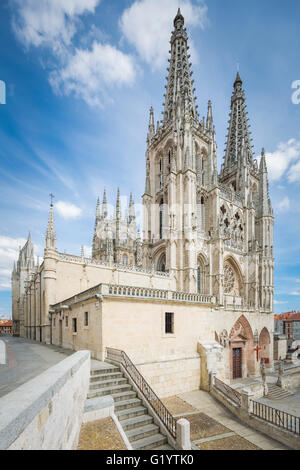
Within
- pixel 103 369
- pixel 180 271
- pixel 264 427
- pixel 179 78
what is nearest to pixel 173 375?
pixel 264 427

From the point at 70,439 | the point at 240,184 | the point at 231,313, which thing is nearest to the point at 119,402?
the point at 70,439

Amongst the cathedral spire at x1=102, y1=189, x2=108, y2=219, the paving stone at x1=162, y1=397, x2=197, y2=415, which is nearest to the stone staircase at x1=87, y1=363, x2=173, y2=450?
the paving stone at x1=162, y1=397, x2=197, y2=415

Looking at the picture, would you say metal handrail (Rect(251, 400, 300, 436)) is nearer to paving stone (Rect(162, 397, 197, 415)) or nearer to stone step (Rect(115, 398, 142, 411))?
paving stone (Rect(162, 397, 197, 415))

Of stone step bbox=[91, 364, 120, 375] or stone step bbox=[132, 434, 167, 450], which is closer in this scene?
stone step bbox=[132, 434, 167, 450]

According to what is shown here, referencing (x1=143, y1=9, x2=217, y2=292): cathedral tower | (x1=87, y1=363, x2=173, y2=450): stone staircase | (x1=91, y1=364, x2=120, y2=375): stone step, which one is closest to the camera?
(x1=87, y1=363, x2=173, y2=450): stone staircase

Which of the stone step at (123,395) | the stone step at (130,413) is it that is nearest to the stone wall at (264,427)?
the stone step at (130,413)

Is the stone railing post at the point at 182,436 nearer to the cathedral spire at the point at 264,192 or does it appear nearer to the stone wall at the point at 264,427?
the stone wall at the point at 264,427

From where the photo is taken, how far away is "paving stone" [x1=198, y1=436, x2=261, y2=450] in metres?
7.96

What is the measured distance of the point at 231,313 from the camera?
2455 centimetres

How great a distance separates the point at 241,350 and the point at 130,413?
74.8ft

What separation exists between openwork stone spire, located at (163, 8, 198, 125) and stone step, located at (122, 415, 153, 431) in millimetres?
31609

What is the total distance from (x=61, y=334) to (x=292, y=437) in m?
14.0

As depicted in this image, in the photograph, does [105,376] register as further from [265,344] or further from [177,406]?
[265,344]

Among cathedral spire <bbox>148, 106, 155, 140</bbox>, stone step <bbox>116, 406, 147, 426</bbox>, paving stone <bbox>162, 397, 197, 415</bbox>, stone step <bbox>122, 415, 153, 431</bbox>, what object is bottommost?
paving stone <bbox>162, 397, 197, 415</bbox>
